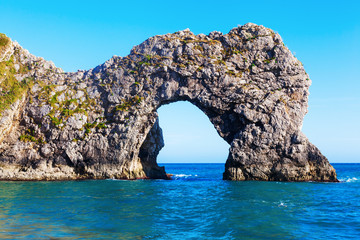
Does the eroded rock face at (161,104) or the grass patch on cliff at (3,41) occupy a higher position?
the grass patch on cliff at (3,41)

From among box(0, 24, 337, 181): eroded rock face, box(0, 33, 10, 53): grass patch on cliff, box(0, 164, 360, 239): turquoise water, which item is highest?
box(0, 33, 10, 53): grass patch on cliff

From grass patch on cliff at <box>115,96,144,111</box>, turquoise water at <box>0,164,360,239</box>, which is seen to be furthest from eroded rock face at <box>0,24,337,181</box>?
turquoise water at <box>0,164,360,239</box>

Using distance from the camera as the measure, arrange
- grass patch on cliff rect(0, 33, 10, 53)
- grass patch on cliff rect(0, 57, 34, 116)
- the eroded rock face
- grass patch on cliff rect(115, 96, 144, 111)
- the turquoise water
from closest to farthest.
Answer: the turquoise water < the eroded rock face < grass patch on cliff rect(0, 57, 34, 116) < grass patch on cliff rect(115, 96, 144, 111) < grass patch on cliff rect(0, 33, 10, 53)

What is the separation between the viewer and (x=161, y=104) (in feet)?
189

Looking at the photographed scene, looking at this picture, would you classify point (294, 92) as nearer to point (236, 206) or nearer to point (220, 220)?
point (236, 206)

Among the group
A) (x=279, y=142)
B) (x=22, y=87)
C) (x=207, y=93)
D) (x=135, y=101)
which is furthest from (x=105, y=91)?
(x=279, y=142)

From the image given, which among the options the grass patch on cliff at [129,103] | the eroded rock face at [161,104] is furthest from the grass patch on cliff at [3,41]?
the grass patch on cliff at [129,103]

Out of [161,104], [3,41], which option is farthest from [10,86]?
[161,104]

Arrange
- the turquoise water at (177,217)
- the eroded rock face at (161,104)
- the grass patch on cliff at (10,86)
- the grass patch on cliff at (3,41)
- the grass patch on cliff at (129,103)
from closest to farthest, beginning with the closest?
the turquoise water at (177,217), the eroded rock face at (161,104), the grass patch on cliff at (10,86), the grass patch on cliff at (129,103), the grass patch on cliff at (3,41)

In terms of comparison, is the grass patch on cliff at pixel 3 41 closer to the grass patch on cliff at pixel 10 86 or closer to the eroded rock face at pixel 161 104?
the eroded rock face at pixel 161 104

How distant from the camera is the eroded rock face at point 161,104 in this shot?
5003 centimetres

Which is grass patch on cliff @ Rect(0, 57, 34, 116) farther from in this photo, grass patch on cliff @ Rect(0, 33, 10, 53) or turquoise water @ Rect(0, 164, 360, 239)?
turquoise water @ Rect(0, 164, 360, 239)

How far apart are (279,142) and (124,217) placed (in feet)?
Answer: 121

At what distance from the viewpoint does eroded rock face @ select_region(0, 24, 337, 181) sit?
164 feet
